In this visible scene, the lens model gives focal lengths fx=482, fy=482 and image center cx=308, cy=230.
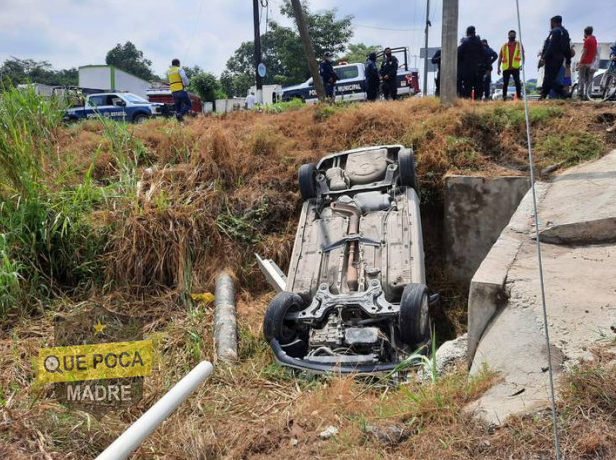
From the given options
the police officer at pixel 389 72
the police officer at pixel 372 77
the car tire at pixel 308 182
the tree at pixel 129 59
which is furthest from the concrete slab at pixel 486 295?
the tree at pixel 129 59

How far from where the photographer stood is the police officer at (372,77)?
1098cm

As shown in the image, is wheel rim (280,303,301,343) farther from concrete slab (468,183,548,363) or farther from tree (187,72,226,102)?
tree (187,72,226,102)

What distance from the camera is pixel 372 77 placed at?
36.3 feet

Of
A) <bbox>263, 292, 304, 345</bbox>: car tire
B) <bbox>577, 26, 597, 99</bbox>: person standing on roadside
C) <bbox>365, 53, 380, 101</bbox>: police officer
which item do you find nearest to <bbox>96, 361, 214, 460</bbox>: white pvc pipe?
<bbox>263, 292, 304, 345</bbox>: car tire

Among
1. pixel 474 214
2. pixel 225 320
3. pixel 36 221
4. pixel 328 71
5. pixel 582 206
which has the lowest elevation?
pixel 225 320

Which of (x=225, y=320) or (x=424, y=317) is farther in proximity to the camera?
(x=225, y=320)

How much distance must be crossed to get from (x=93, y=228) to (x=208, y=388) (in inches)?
109

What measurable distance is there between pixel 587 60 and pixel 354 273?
7.05m

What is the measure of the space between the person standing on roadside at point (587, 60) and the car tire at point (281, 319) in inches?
294

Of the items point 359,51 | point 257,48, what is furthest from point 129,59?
point 257,48

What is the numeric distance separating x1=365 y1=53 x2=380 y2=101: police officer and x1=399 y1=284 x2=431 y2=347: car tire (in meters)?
8.05

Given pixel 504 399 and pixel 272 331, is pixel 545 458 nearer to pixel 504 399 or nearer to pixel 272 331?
pixel 504 399

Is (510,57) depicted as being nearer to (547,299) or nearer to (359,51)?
(547,299)

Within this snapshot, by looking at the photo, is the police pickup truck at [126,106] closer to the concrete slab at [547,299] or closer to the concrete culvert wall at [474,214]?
the concrete culvert wall at [474,214]
